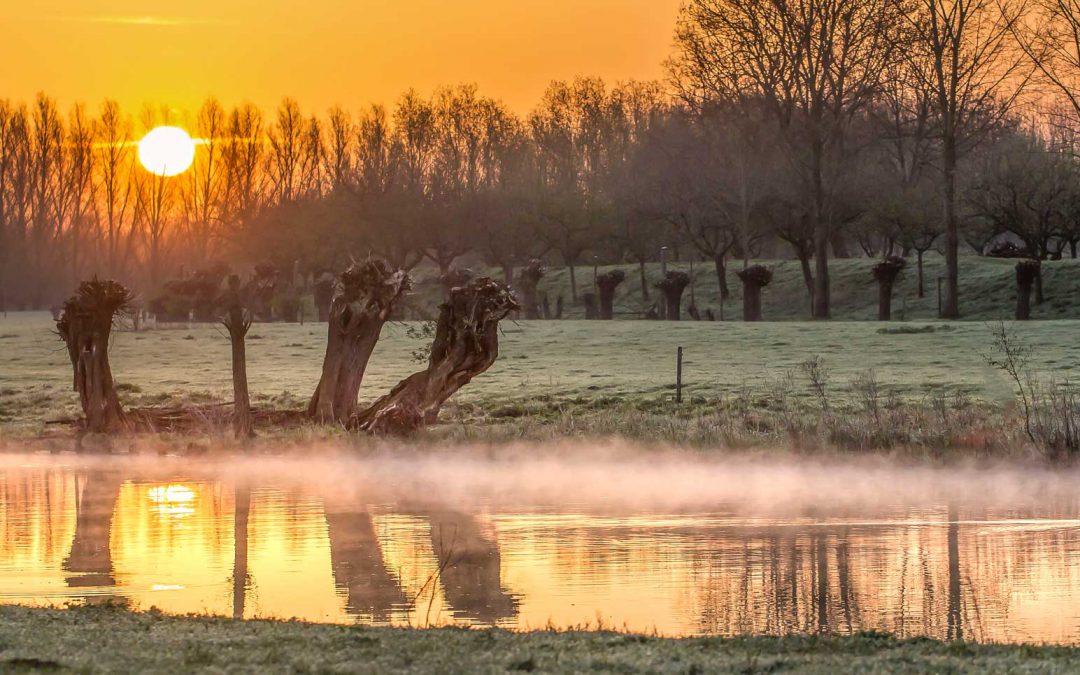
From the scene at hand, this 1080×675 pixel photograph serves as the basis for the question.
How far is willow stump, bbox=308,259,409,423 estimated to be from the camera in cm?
3061

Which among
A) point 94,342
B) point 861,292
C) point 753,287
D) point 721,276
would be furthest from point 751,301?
point 94,342

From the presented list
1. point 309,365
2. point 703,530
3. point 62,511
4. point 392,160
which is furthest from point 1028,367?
point 392,160

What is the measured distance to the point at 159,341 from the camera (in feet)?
178

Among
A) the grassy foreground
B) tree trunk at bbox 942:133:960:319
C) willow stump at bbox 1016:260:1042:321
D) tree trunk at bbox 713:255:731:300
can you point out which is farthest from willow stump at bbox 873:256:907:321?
the grassy foreground

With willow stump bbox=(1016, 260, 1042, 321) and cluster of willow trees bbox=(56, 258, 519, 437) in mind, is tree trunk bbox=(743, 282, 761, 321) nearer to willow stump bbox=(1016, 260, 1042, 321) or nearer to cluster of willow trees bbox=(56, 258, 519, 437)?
willow stump bbox=(1016, 260, 1042, 321)

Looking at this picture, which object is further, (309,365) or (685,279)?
(685,279)

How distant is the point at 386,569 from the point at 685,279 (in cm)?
5802

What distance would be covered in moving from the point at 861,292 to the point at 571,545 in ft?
213

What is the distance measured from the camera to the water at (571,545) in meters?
12.3

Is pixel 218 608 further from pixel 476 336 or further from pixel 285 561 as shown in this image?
pixel 476 336

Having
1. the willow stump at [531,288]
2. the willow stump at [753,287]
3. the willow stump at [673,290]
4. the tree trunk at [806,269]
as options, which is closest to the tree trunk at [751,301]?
the willow stump at [753,287]

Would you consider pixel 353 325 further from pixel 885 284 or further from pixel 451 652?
pixel 885 284

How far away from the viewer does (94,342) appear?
30.9 metres

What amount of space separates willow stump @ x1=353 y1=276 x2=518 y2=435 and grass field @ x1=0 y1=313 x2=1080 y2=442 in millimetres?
2228
